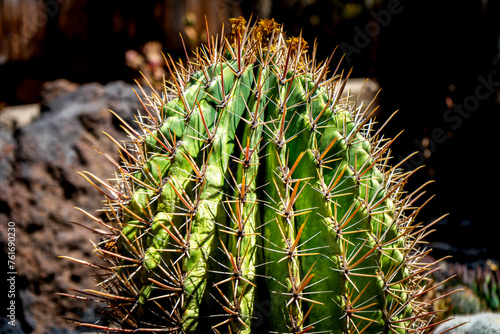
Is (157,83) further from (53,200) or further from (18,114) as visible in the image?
(53,200)

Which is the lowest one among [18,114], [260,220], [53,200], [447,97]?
[53,200]

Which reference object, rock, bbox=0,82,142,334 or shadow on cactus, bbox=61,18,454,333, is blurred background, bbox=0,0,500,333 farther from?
shadow on cactus, bbox=61,18,454,333

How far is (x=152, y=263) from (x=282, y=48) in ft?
3.30

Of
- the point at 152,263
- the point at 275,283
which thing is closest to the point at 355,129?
the point at 275,283

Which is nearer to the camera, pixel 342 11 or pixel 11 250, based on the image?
pixel 11 250

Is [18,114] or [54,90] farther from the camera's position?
[18,114]

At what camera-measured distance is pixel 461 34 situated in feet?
15.4

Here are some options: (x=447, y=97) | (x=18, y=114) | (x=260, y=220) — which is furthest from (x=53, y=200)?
(x=447, y=97)

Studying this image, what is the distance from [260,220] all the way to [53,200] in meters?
2.20

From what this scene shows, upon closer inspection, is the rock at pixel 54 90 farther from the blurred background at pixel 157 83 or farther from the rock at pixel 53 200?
the rock at pixel 53 200

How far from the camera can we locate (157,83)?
5148 millimetres

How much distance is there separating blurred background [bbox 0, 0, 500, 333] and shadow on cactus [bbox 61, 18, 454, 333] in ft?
5.57

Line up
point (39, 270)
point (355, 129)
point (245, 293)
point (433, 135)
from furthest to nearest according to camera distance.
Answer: point (433, 135) → point (39, 270) → point (355, 129) → point (245, 293)

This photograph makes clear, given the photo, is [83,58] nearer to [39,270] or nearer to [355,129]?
[39,270]
